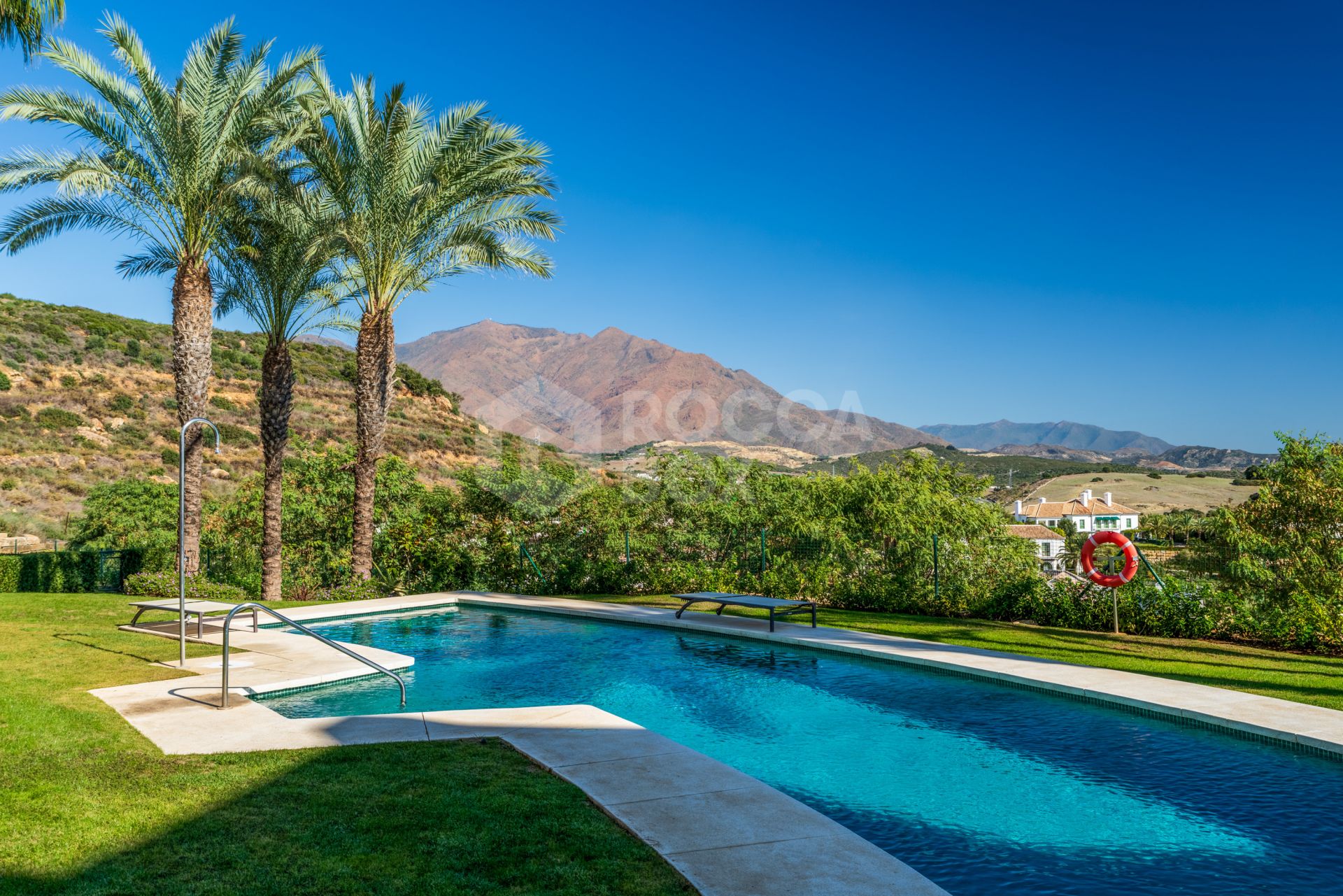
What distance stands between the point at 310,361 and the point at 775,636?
174 feet

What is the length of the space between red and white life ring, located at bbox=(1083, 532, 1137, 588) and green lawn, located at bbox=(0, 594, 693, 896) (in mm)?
→ 8634

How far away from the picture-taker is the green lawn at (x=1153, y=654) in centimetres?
848

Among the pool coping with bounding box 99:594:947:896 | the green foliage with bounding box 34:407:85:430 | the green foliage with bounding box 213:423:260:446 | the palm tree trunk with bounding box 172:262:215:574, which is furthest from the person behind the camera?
the green foliage with bounding box 213:423:260:446

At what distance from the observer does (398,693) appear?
9078 mm

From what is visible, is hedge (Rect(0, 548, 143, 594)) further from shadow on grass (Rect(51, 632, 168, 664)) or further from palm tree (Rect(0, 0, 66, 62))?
palm tree (Rect(0, 0, 66, 62))

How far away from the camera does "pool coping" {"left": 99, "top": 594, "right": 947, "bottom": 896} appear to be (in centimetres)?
414

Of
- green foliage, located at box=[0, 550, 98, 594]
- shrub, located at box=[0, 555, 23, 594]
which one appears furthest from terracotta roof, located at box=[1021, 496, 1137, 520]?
shrub, located at box=[0, 555, 23, 594]

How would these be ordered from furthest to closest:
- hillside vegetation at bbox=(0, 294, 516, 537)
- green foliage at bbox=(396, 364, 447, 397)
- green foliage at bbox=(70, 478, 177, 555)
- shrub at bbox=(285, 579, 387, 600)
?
green foliage at bbox=(396, 364, 447, 397) < hillside vegetation at bbox=(0, 294, 516, 537) < green foliage at bbox=(70, 478, 177, 555) < shrub at bbox=(285, 579, 387, 600)

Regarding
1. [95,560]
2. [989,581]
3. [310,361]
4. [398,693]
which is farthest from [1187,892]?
[310,361]

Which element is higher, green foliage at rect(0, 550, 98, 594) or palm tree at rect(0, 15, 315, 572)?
palm tree at rect(0, 15, 315, 572)

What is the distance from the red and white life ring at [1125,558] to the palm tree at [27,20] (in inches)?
532

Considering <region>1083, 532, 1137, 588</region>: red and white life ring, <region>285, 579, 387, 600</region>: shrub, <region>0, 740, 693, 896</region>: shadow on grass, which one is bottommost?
<region>0, 740, 693, 896</region>: shadow on grass

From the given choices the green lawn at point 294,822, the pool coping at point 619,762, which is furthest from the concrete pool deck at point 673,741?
the green lawn at point 294,822

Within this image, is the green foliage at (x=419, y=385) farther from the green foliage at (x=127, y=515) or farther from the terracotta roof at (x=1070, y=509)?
the terracotta roof at (x=1070, y=509)
